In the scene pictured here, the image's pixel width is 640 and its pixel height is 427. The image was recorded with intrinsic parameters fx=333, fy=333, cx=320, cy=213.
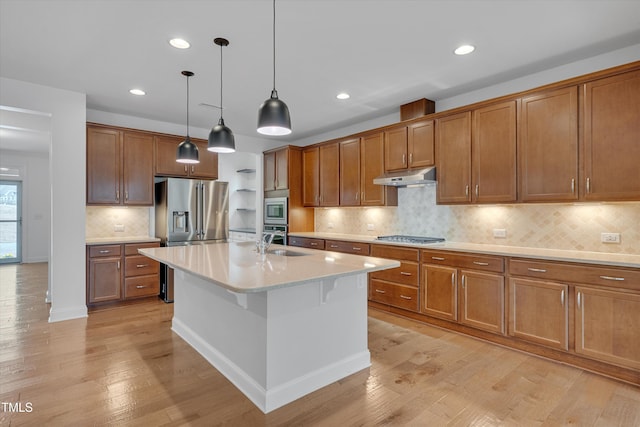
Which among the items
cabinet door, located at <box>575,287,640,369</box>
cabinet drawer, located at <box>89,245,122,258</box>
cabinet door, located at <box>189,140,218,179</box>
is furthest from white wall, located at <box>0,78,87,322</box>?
cabinet door, located at <box>575,287,640,369</box>

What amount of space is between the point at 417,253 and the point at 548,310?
52.2 inches

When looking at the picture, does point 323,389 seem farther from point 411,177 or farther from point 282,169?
point 282,169

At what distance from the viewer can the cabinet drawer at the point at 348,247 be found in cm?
437

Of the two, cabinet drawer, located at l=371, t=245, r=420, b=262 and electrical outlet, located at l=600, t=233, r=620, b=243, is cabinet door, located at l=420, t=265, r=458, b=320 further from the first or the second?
electrical outlet, located at l=600, t=233, r=620, b=243

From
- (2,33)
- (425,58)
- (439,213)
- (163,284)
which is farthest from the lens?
(163,284)

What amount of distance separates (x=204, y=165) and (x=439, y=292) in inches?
156

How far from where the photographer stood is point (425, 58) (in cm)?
310

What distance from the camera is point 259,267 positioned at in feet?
7.50

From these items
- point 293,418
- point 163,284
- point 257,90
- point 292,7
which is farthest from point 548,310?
point 163,284

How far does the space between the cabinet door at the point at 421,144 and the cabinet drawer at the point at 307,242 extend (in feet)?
5.76

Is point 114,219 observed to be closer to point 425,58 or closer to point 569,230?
point 425,58

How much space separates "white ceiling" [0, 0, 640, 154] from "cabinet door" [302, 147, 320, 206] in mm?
1575

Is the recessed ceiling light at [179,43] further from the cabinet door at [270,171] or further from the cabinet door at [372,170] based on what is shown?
the cabinet door at [270,171]

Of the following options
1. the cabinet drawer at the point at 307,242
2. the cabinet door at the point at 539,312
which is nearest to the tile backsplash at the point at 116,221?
the cabinet drawer at the point at 307,242
